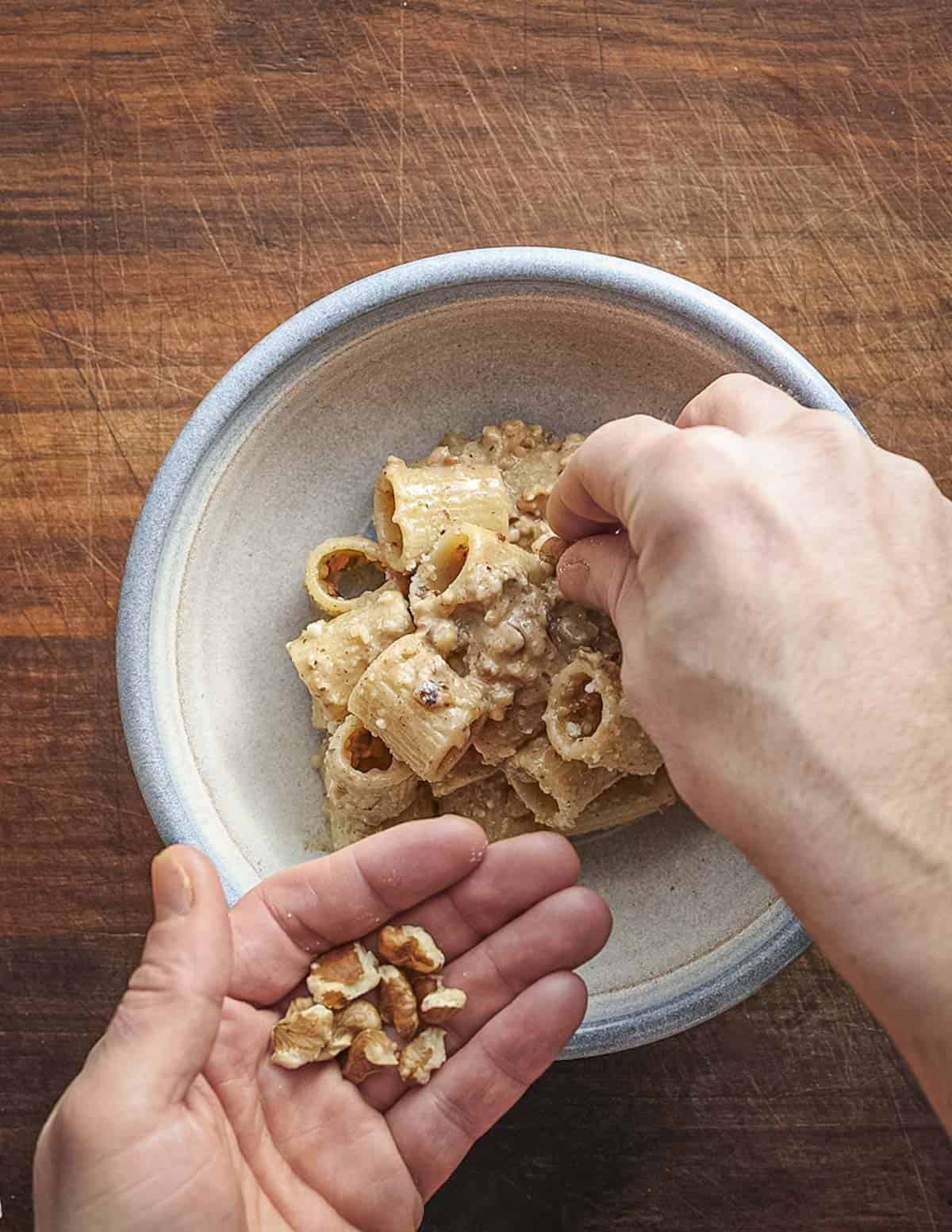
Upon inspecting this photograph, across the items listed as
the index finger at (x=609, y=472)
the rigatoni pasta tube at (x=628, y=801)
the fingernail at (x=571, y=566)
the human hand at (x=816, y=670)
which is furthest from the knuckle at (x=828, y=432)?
the rigatoni pasta tube at (x=628, y=801)

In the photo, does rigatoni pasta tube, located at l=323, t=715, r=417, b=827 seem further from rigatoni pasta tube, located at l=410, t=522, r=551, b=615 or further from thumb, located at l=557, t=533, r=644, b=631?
thumb, located at l=557, t=533, r=644, b=631

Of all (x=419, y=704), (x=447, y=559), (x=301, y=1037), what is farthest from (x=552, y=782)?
(x=301, y=1037)

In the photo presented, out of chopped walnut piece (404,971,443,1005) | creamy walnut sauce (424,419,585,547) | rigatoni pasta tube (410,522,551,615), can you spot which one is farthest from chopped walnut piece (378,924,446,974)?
creamy walnut sauce (424,419,585,547)

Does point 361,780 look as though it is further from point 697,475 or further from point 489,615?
point 697,475

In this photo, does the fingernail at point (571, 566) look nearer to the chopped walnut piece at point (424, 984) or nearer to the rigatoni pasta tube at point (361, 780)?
the rigatoni pasta tube at point (361, 780)

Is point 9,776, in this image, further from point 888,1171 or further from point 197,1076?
point 888,1171

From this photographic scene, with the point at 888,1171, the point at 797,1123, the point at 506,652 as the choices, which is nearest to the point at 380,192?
the point at 506,652
